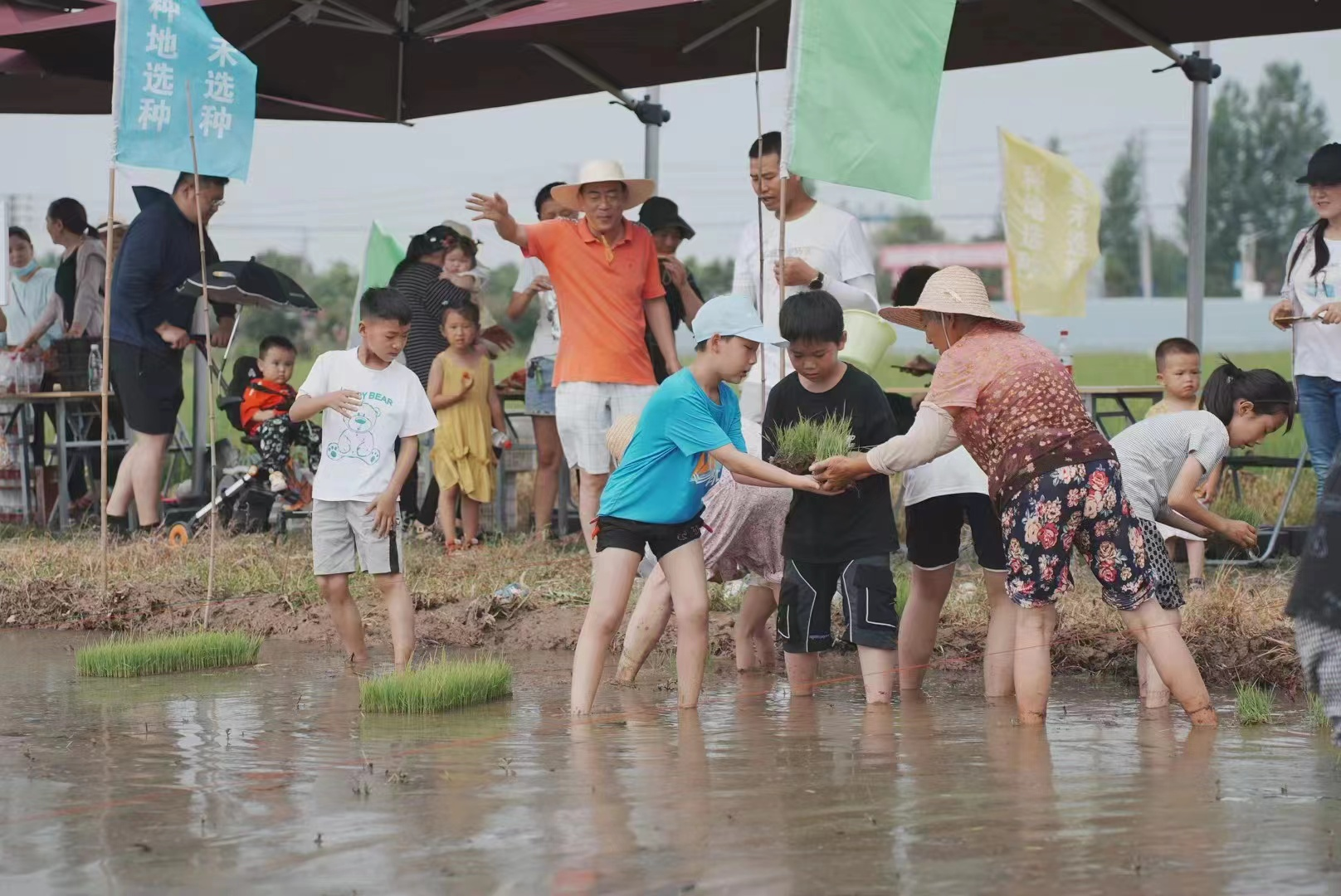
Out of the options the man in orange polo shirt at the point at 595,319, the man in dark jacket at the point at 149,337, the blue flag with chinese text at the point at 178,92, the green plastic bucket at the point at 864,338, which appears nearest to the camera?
the green plastic bucket at the point at 864,338

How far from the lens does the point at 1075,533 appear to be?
610cm

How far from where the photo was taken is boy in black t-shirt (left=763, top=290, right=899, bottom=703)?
6.51 m

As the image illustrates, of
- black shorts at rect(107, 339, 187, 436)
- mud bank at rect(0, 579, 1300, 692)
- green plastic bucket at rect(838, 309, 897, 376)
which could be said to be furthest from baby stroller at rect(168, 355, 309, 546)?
green plastic bucket at rect(838, 309, 897, 376)

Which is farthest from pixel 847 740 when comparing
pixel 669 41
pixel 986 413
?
pixel 669 41

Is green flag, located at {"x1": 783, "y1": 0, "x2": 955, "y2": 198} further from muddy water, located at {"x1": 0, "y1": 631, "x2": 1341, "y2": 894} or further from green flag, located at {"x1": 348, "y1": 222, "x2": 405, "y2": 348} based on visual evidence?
green flag, located at {"x1": 348, "y1": 222, "x2": 405, "y2": 348}

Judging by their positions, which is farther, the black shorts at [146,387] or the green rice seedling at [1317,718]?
the black shorts at [146,387]

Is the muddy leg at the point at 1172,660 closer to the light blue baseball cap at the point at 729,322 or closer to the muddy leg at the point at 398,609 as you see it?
the light blue baseball cap at the point at 729,322

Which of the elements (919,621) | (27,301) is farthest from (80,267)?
(919,621)

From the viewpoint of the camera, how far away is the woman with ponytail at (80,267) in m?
12.8

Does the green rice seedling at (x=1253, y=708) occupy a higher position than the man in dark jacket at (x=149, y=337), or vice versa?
the man in dark jacket at (x=149, y=337)

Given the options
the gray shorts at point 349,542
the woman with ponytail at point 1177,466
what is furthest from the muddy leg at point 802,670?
the gray shorts at point 349,542

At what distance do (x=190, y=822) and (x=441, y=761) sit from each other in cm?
98

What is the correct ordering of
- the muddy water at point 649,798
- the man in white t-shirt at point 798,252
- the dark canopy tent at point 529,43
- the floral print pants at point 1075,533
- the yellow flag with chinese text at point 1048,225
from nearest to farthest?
the muddy water at point 649,798
the floral print pants at point 1075,533
the man in white t-shirt at point 798,252
the dark canopy tent at point 529,43
the yellow flag with chinese text at point 1048,225

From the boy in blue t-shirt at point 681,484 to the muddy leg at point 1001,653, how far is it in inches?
45.7
